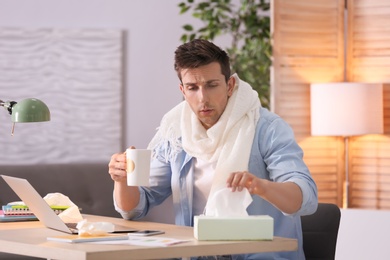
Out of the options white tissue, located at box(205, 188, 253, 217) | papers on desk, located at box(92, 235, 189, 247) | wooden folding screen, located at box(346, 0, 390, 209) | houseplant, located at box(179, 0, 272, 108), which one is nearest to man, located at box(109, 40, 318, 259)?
white tissue, located at box(205, 188, 253, 217)

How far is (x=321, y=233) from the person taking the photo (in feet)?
9.92

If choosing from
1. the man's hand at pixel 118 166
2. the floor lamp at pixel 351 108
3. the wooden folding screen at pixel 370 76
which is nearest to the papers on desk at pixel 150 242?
the man's hand at pixel 118 166

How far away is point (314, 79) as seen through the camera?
16.9ft

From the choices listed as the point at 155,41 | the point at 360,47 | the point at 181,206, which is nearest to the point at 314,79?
the point at 360,47

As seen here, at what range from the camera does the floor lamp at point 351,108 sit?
487 centimetres

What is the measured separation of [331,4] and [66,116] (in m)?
2.09

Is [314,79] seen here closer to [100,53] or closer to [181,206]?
[100,53]

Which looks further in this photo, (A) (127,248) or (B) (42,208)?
(B) (42,208)

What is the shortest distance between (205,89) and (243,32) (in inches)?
127

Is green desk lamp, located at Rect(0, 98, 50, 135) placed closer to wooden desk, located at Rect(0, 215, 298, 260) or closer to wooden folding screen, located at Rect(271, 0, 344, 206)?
wooden desk, located at Rect(0, 215, 298, 260)

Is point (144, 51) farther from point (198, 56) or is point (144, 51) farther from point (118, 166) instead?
point (118, 166)

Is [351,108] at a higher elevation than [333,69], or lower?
lower

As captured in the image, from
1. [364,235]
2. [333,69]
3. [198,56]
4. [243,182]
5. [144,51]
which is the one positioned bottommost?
[364,235]

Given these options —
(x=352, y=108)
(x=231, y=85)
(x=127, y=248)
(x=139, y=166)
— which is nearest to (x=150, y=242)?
(x=127, y=248)
